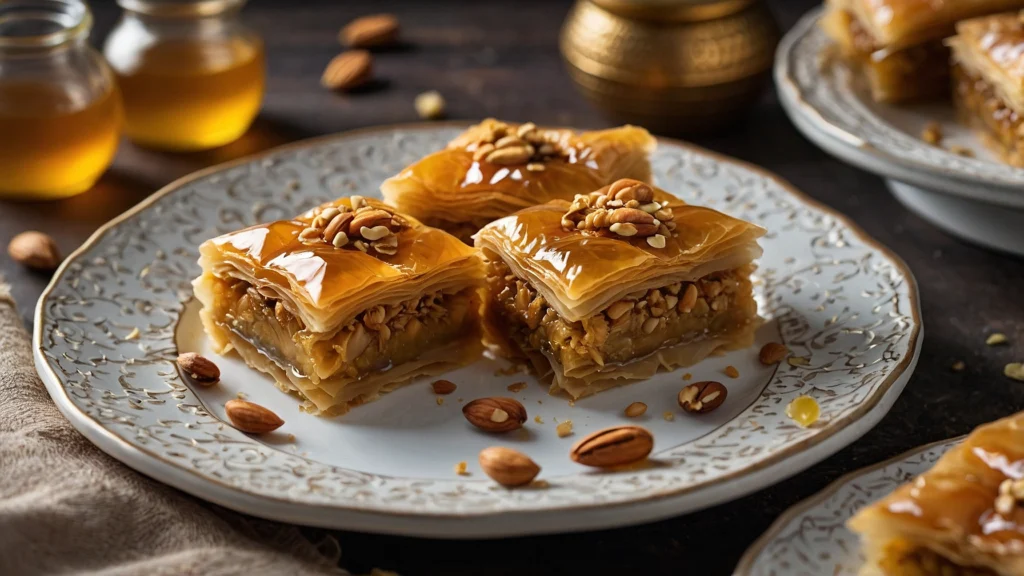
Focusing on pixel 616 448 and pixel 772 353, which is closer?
pixel 616 448

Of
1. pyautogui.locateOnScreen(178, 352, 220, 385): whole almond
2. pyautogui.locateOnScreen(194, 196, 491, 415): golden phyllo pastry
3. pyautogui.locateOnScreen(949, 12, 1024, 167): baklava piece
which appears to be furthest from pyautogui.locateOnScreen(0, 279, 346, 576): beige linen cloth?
pyautogui.locateOnScreen(949, 12, 1024, 167): baklava piece

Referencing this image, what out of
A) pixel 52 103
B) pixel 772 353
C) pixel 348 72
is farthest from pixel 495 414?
pixel 348 72

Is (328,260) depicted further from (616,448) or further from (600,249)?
(616,448)

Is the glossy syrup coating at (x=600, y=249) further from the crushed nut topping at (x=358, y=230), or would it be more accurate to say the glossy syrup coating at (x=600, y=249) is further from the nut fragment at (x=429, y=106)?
the nut fragment at (x=429, y=106)

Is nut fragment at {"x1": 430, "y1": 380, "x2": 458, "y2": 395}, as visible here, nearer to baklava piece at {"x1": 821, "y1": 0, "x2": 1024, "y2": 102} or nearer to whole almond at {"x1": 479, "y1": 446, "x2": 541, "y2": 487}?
whole almond at {"x1": 479, "y1": 446, "x2": 541, "y2": 487}

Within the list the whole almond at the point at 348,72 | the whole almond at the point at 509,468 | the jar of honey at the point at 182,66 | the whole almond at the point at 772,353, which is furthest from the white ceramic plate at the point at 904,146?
the jar of honey at the point at 182,66

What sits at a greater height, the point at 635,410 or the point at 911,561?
the point at 911,561

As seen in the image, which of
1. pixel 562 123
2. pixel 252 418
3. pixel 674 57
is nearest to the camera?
pixel 252 418
